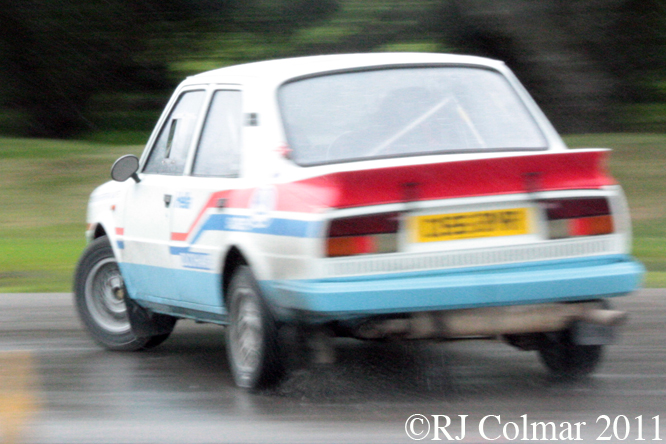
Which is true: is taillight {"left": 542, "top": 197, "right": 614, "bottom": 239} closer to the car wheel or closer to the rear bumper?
the rear bumper

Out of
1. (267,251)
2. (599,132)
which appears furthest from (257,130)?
(599,132)

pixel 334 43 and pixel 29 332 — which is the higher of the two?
pixel 29 332

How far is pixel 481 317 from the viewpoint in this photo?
5.48 metres

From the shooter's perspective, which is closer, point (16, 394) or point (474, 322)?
point (474, 322)

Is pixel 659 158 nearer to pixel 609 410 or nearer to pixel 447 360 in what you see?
pixel 447 360

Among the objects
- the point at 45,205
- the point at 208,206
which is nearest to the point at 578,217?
the point at 208,206

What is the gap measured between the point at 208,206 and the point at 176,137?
95 cm

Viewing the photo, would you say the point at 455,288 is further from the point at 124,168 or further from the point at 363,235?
the point at 124,168

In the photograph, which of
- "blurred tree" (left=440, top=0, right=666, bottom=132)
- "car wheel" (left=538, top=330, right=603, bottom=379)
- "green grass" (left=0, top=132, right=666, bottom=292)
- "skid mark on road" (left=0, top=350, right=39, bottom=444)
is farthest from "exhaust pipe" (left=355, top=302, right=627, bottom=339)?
"blurred tree" (left=440, top=0, right=666, bottom=132)

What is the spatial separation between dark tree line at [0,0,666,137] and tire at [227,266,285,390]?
38.6 feet

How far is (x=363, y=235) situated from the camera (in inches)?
211

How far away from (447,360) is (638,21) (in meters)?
16.1

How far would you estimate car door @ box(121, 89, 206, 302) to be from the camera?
269 inches

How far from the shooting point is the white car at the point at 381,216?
536 cm
